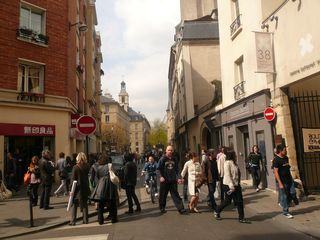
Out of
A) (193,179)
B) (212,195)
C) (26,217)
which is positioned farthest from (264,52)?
(26,217)

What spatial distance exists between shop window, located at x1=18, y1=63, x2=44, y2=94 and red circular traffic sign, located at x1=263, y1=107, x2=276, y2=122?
11.4 m

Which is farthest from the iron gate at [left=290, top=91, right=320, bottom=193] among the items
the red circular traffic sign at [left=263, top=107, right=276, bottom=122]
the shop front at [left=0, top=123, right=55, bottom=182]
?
the shop front at [left=0, top=123, right=55, bottom=182]

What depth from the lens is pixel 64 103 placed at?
18.6m

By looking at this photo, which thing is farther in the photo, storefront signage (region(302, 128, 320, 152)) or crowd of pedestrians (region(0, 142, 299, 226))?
storefront signage (region(302, 128, 320, 152))

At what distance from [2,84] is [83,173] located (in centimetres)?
916

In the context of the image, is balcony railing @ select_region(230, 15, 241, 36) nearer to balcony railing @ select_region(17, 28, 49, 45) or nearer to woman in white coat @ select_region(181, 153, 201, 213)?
woman in white coat @ select_region(181, 153, 201, 213)

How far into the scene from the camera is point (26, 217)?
9.77 metres

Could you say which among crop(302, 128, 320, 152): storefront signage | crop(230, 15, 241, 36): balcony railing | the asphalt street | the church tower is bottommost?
the asphalt street

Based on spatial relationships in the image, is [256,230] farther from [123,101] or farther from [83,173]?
[123,101]

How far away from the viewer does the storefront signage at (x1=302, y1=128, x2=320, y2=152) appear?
37.9ft

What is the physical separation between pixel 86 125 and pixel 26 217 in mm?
3263

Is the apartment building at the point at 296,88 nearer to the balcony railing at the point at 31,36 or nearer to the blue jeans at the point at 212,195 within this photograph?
the blue jeans at the point at 212,195

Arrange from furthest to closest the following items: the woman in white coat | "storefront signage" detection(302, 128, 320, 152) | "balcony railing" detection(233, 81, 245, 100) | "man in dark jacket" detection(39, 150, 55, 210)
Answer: "balcony railing" detection(233, 81, 245, 100), "storefront signage" detection(302, 128, 320, 152), "man in dark jacket" detection(39, 150, 55, 210), the woman in white coat

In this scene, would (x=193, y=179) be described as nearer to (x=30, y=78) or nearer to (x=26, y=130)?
(x=26, y=130)
